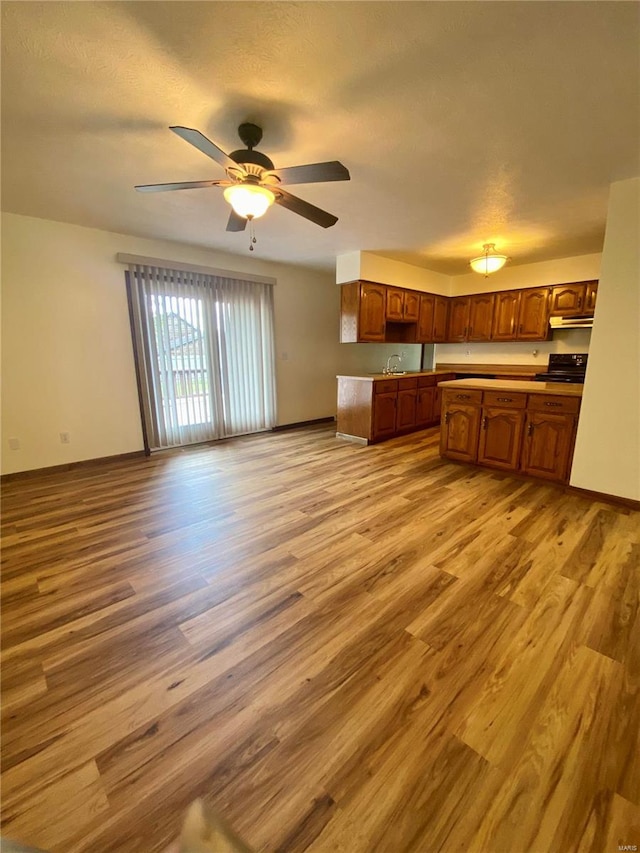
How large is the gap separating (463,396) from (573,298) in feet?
8.49

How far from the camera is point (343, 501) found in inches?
118

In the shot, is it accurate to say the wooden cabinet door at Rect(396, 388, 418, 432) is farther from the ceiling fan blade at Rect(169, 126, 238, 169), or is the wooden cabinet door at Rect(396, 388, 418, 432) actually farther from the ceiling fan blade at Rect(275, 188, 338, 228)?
the ceiling fan blade at Rect(169, 126, 238, 169)

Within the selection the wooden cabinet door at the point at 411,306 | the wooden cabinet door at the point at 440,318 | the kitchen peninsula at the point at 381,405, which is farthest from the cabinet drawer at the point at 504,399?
the wooden cabinet door at the point at 440,318

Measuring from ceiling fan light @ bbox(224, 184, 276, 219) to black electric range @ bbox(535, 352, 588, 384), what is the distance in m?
4.70

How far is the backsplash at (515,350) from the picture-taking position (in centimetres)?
500

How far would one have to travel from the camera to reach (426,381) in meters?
5.49

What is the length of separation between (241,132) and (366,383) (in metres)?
3.16

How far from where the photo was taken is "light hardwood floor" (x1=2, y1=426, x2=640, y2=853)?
1.00m

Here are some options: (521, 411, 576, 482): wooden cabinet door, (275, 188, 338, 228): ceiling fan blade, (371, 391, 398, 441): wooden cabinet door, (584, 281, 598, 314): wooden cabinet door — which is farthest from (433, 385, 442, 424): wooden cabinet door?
(275, 188, 338, 228): ceiling fan blade

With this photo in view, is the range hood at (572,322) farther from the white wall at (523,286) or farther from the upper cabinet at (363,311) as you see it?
the upper cabinet at (363,311)

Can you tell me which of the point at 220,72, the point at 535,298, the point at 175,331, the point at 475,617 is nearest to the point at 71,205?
the point at 175,331

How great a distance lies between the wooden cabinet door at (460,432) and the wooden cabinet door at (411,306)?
205cm

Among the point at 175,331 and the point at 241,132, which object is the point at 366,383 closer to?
the point at 175,331

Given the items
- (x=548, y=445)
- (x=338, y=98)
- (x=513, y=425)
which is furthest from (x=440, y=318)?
(x=338, y=98)
